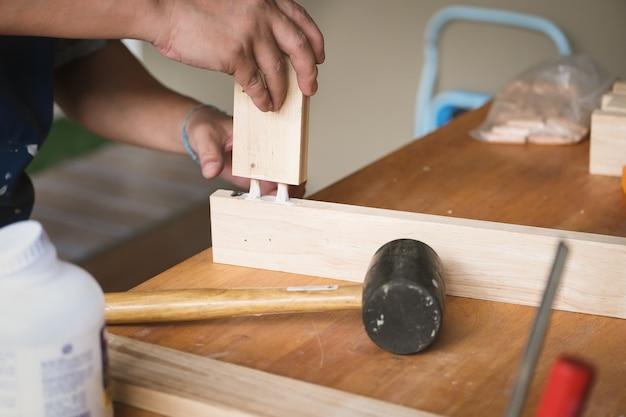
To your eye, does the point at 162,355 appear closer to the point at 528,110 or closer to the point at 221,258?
the point at 221,258

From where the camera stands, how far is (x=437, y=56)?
8.32ft

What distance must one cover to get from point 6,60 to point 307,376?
0.71m

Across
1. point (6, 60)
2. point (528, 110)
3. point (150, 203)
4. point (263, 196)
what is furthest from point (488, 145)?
point (150, 203)

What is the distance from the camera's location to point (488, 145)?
4.87ft

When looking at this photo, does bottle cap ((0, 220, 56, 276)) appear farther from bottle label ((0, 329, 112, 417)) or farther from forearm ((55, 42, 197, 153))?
forearm ((55, 42, 197, 153))

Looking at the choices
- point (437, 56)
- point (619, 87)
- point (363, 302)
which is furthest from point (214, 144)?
point (437, 56)

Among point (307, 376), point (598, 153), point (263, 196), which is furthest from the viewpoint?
point (598, 153)

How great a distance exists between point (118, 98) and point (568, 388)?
1081mm

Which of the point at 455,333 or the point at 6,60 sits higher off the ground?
the point at 6,60

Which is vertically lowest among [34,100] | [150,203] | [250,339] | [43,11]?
[150,203]

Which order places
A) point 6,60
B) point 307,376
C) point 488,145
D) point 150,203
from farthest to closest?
point 150,203
point 488,145
point 6,60
point 307,376

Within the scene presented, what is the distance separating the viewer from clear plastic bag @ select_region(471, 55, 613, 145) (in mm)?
1490

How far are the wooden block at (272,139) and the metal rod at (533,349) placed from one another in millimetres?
516

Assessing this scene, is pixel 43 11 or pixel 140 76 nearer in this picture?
pixel 43 11
